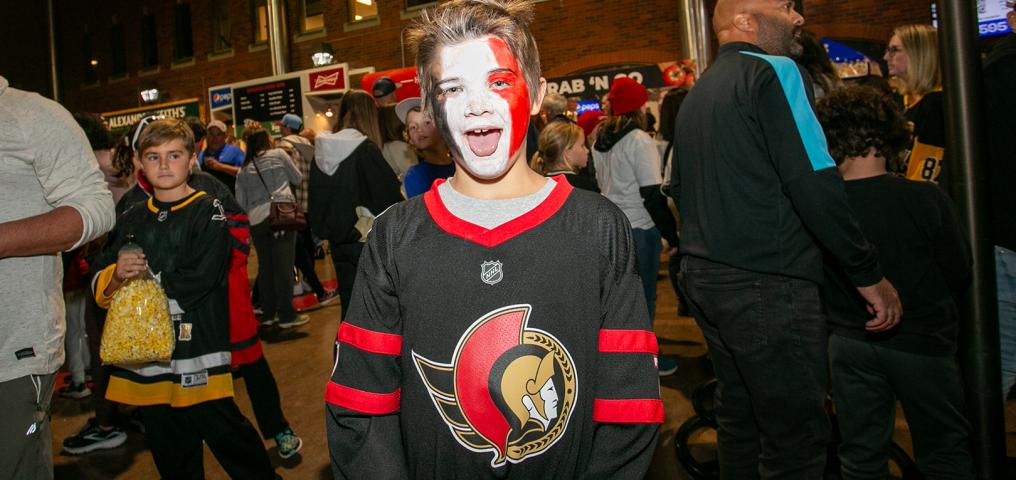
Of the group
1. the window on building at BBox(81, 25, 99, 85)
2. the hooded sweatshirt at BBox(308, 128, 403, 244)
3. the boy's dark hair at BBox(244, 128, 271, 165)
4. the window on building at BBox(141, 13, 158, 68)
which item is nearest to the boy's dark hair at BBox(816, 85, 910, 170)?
the hooded sweatshirt at BBox(308, 128, 403, 244)

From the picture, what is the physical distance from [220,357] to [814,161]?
2.26 meters

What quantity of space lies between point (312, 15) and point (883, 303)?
15.8 m

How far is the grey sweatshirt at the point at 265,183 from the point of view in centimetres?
504

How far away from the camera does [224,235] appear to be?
2.47 metres

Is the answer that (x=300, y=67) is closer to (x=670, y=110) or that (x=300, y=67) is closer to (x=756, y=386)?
(x=670, y=110)

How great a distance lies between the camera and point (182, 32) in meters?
16.8

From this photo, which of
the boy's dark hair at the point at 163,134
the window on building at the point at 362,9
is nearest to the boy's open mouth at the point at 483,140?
the boy's dark hair at the point at 163,134

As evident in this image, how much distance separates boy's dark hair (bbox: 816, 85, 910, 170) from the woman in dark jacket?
6.54 feet

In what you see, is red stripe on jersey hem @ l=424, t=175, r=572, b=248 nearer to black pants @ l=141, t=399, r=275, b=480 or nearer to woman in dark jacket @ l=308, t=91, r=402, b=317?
black pants @ l=141, t=399, r=275, b=480

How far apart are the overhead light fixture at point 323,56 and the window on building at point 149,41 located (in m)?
6.87

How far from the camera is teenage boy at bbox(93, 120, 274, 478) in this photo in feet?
7.69

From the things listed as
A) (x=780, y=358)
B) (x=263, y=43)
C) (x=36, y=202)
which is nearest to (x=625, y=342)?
(x=780, y=358)

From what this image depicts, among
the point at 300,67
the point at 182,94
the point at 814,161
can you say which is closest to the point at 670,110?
the point at 814,161

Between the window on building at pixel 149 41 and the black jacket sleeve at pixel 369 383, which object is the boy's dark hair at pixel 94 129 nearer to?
the black jacket sleeve at pixel 369 383
